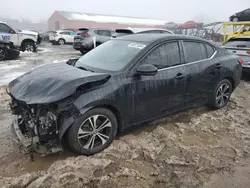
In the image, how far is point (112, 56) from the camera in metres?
3.72

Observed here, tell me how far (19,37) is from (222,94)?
11925 millimetres

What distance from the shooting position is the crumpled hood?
275 cm

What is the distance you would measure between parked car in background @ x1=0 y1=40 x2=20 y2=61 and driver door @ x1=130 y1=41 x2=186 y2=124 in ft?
30.8

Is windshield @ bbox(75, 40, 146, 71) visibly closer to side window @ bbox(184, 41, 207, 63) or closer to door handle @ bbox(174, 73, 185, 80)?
door handle @ bbox(174, 73, 185, 80)

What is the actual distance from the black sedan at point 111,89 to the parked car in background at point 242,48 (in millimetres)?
3062

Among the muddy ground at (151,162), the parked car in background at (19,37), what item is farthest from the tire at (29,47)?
the muddy ground at (151,162)

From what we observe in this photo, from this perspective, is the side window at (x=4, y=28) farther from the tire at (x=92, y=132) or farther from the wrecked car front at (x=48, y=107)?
the tire at (x=92, y=132)

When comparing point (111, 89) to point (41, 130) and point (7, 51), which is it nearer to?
point (41, 130)

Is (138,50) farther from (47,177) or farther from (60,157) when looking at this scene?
(47,177)

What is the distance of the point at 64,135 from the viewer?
9.32 ft

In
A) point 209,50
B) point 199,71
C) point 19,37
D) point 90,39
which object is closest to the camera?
point 199,71

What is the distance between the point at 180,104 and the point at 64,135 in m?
2.14

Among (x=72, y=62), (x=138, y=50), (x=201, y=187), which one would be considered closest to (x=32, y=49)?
(x=72, y=62)

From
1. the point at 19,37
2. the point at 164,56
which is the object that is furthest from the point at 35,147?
the point at 19,37
